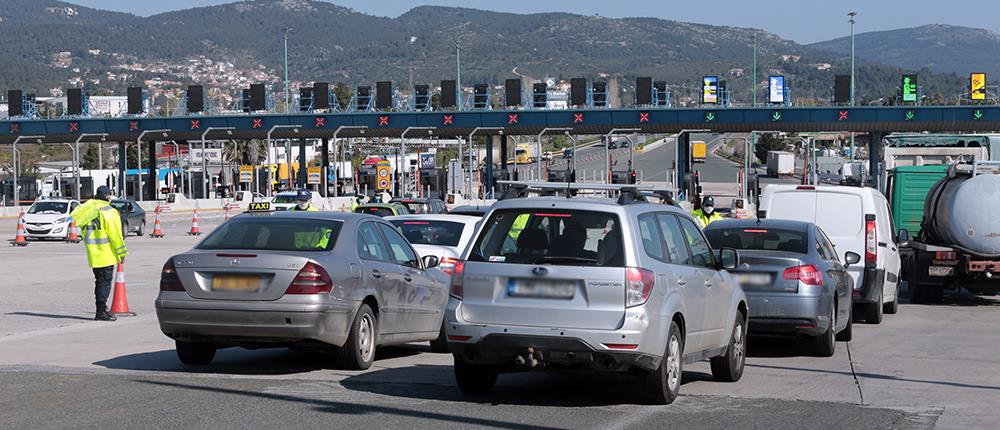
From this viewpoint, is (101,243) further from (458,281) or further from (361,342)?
(458,281)

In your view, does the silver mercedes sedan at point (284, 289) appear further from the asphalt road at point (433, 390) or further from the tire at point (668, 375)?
the tire at point (668, 375)

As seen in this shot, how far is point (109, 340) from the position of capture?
49.0 feet

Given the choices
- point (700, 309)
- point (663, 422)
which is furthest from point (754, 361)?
point (663, 422)

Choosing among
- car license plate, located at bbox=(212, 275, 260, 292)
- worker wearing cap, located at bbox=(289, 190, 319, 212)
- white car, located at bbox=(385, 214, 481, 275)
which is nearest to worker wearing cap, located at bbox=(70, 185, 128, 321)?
white car, located at bbox=(385, 214, 481, 275)

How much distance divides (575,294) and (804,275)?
16.6 feet

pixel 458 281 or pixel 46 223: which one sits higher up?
pixel 458 281

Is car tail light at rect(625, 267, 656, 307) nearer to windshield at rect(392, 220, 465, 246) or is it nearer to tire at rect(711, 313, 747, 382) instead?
tire at rect(711, 313, 747, 382)

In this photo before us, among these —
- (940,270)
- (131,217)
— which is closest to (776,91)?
(131,217)

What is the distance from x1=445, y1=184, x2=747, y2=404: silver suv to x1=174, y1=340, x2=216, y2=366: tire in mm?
2978

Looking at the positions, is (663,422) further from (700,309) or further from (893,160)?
(893,160)

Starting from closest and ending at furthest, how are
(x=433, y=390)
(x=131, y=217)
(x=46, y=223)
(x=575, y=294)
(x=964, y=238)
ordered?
(x=575, y=294) < (x=433, y=390) < (x=964, y=238) < (x=46, y=223) < (x=131, y=217)

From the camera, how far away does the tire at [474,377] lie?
10664 millimetres

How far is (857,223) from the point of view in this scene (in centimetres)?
1897

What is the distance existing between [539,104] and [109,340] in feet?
214
